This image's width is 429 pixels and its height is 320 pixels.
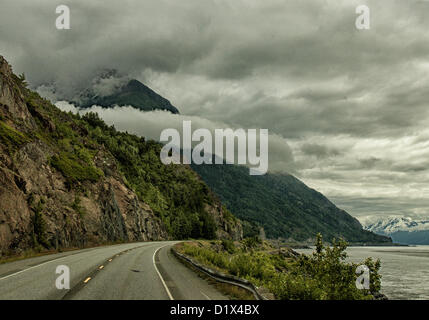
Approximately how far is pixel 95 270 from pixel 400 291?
51109 mm

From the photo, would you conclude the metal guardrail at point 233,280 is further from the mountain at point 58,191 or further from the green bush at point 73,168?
the green bush at point 73,168

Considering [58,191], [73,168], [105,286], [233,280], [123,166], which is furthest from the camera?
[123,166]

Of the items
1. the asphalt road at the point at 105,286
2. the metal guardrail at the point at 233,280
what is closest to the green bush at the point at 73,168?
the asphalt road at the point at 105,286

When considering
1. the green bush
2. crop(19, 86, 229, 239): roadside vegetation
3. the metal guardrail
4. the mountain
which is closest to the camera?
the metal guardrail

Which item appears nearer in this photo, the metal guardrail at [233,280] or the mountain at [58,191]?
the metal guardrail at [233,280]

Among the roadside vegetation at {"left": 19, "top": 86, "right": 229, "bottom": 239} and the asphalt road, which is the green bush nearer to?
the roadside vegetation at {"left": 19, "top": 86, "right": 229, "bottom": 239}

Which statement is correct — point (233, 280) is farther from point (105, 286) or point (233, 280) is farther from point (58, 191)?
point (58, 191)

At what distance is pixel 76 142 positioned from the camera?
67062 millimetres

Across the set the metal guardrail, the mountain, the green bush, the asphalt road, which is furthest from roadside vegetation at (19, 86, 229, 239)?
the metal guardrail

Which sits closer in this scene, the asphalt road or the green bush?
the asphalt road

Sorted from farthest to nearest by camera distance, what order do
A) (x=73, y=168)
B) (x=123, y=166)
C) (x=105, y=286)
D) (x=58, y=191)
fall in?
(x=123, y=166)
(x=73, y=168)
(x=58, y=191)
(x=105, y=286)

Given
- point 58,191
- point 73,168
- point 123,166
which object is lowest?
point 58,191

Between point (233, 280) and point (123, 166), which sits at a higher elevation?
point (123, 166)

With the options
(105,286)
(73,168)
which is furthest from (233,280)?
(73,168)
